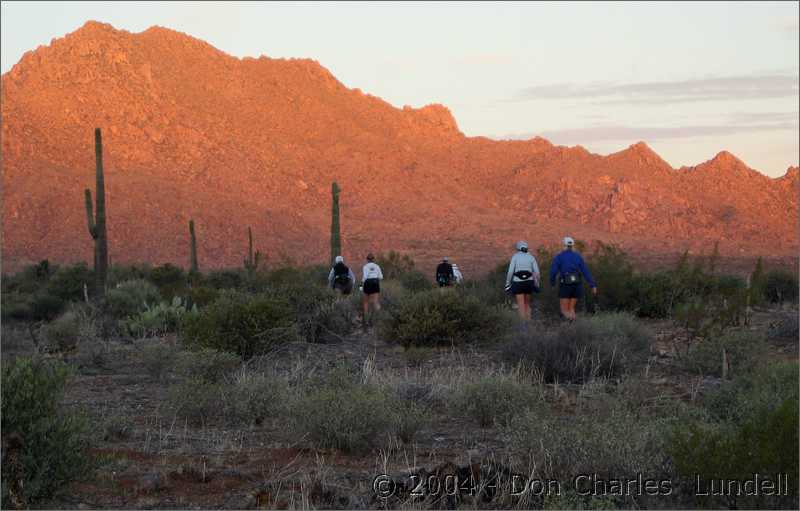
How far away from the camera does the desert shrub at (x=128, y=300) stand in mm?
24438

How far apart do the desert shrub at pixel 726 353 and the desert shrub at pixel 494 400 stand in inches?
124

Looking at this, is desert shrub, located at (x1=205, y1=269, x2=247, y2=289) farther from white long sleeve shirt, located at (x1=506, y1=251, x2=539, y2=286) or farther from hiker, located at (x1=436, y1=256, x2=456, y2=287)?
white long sleeve shirt, located at (x1=506, y1=251, x2=539, y2=286)

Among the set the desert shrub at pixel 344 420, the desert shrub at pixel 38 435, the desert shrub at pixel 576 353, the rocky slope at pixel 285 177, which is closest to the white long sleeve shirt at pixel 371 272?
the desert shrub at pixel 576 353

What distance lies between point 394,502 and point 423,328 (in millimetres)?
9213

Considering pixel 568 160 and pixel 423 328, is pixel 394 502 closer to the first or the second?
pixel 423 328

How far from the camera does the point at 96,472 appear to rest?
7.71 meters

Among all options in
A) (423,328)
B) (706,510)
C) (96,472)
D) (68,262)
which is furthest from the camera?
(68,262)

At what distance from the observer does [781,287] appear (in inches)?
1120

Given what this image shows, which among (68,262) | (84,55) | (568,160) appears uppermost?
(84,55)

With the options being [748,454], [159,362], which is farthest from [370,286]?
[748,454]

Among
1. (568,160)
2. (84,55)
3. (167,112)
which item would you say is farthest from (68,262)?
(568,160)

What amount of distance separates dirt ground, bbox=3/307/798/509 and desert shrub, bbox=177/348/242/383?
0.49 metres

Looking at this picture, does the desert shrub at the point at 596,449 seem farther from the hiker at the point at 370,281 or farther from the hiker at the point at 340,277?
the hiker at the point at 340,277

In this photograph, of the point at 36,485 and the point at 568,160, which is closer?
the point at 36,485
